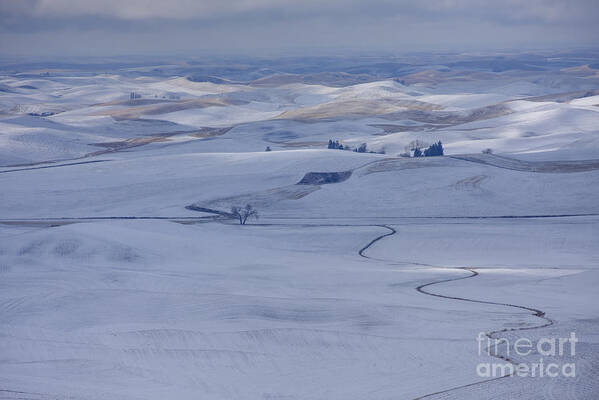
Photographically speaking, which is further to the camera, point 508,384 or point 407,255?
point 407,255

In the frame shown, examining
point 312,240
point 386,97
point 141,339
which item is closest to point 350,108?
point 386,97

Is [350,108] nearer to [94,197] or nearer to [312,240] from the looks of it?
[94,197]

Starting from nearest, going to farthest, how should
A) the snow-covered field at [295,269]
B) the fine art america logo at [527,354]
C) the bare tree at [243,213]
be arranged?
the fine art america logo at [527,354], the snow-covered field at [295,269], the bare tree at [243,213]

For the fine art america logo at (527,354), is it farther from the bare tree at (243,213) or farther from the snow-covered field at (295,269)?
the bare tree at (243,213)

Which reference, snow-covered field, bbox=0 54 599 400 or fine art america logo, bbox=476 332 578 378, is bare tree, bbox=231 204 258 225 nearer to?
snow-covered field, bbox=0 54 599 400

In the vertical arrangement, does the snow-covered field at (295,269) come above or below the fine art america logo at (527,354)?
below

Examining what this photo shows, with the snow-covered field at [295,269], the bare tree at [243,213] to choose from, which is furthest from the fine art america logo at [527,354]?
the bare tree at [243,213]
